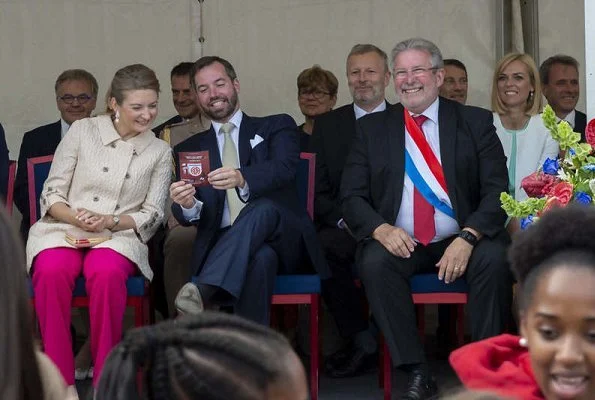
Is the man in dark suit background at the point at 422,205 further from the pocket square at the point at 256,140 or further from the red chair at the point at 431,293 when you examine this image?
the pocket square at the point at 256,140

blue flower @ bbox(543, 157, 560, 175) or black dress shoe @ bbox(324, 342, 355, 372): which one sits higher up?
blue flower @ bbox(543, 157, 560, 175)

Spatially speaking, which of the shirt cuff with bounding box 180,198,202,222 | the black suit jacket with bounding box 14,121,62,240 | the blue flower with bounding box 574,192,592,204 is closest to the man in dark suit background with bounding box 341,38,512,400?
the shirt cuff with bounding box 180,198,202,222

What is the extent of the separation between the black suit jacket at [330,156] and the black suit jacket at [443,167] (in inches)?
17.3

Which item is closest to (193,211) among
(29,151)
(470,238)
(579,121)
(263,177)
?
(263,177)

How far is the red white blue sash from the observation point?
204 inches

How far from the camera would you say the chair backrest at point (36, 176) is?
18.0 ft

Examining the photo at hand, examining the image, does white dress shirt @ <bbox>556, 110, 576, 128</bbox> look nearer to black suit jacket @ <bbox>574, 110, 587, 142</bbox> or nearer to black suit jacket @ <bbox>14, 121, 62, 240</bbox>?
black suit jacket @ <bbox>574, 110, 587, 142</bbox>

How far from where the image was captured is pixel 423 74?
545 centimetres

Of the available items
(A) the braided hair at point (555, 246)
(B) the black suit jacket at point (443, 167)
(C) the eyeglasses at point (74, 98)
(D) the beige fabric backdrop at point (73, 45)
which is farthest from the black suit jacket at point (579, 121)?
(A) the braided hair at point (555, 246)

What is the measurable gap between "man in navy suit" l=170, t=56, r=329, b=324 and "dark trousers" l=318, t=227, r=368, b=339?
1.24 feet

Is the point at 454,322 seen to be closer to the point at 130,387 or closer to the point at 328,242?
the point at 328,242

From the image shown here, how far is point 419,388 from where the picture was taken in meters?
4.91

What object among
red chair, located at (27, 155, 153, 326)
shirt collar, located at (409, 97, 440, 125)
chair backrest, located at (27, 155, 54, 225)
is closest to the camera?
red chair, located at (27, 155, 153, 326)

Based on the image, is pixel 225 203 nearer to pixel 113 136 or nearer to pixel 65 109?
pixel 113 136
